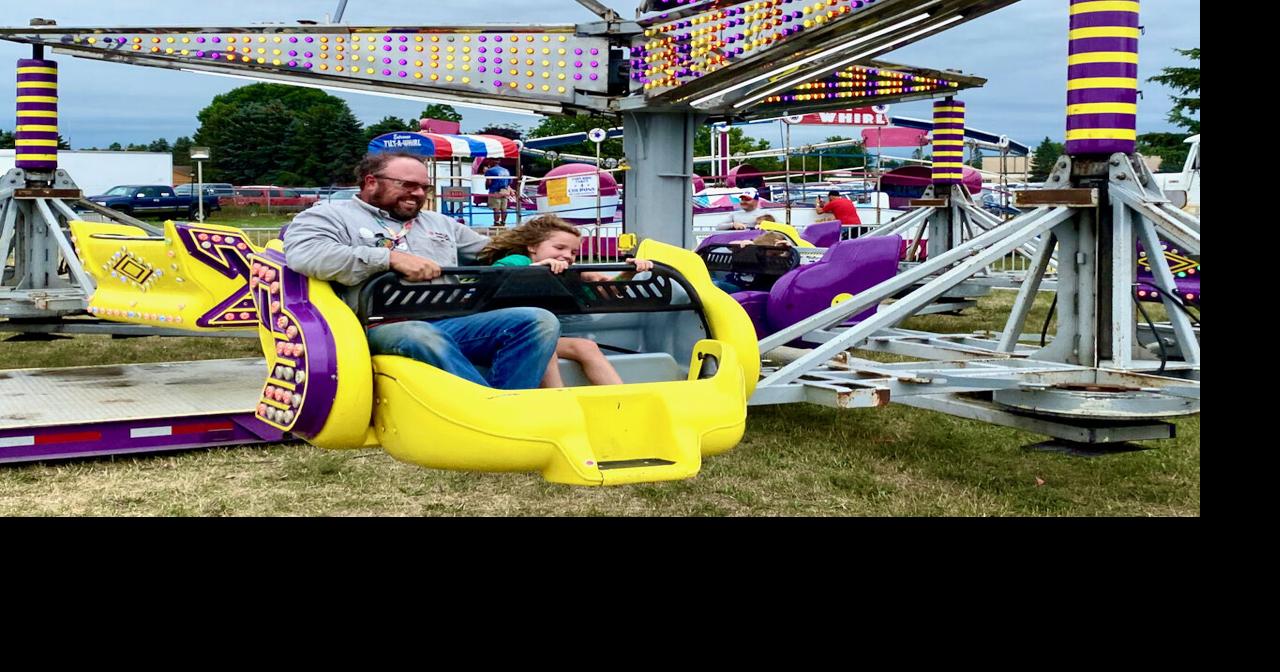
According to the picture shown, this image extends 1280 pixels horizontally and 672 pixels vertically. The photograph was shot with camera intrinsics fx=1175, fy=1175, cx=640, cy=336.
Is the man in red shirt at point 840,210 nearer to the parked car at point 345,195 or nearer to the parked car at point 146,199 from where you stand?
the parked car at point 345,195

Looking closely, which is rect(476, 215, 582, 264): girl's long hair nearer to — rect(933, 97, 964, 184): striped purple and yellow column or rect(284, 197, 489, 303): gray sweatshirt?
rect(284, 197, 489, 303): gray sweatshirt

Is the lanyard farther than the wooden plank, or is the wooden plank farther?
the wooden plank

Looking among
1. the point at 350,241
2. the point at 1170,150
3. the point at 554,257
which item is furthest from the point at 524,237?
the point at 1170,150

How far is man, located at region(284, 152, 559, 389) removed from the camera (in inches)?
132

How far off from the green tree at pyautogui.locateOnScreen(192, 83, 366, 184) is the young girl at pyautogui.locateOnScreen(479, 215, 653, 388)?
516cm

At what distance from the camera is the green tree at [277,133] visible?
9.79 m

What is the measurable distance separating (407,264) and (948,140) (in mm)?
A: 9051

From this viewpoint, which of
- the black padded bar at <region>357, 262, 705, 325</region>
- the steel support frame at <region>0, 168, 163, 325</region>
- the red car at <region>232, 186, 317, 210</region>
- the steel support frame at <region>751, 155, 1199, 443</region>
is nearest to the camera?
the black padded bar at <region>357, 262, 705, 325</region>

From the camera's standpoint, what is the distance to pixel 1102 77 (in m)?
4.54

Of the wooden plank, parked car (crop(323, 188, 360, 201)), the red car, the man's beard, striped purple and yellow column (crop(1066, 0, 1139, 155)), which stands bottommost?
the man's beard

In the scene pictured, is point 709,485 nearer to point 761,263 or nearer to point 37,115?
point 761,263

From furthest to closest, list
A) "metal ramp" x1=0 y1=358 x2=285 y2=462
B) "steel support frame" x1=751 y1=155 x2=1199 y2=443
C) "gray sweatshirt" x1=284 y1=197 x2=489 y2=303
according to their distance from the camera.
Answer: "metal ramp" x1=0 y1=358 x2=285 y2=462, "steel support frame" x1=751 y1=155 x2=1199 y2=443, "gray sweatshirt" x1=284 y1=197 x2=489 y2=303

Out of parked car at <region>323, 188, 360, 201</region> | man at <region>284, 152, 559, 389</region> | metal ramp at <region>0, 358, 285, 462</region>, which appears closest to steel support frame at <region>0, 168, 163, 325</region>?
metal ramp at <region>0, 358, 285, 462</region>

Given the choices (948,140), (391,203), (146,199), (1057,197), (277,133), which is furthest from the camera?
(146,199)
